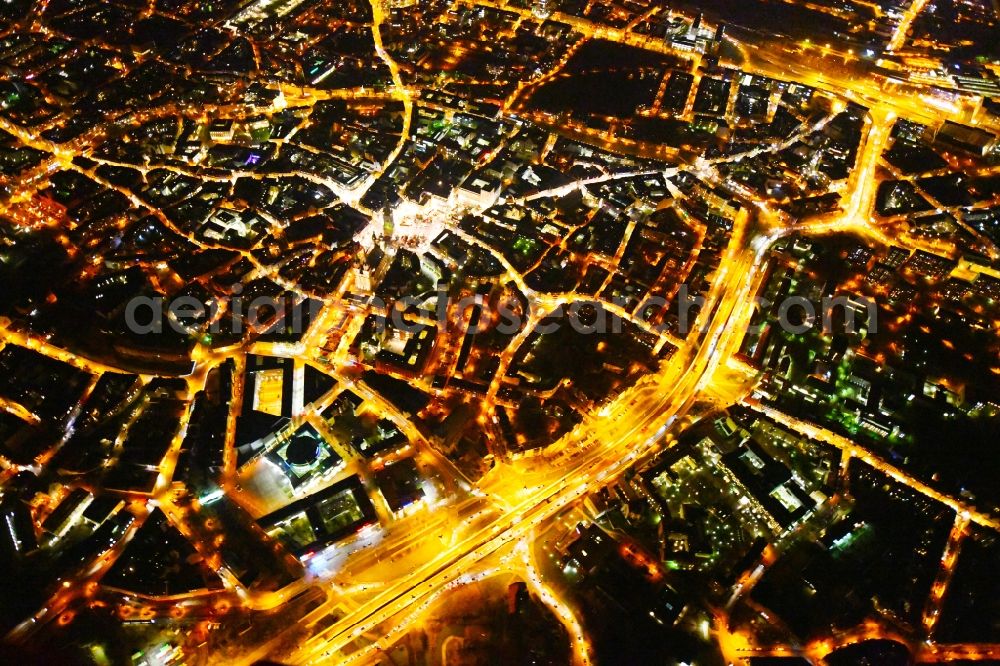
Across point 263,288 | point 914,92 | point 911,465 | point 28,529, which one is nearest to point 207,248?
point 263,288

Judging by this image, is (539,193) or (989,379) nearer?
(989,379)

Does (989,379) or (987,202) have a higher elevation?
(987,202)

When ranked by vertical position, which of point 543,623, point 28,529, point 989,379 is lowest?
point 543,623

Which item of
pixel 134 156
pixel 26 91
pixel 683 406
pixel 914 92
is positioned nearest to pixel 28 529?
pixel 134 156

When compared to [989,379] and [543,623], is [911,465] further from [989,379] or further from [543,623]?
[543,623]

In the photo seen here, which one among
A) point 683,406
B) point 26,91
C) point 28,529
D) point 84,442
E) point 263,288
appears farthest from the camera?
point 26,91

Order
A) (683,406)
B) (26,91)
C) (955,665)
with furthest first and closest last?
1. (26,91)
2. (683,406)
3. (955,665)
